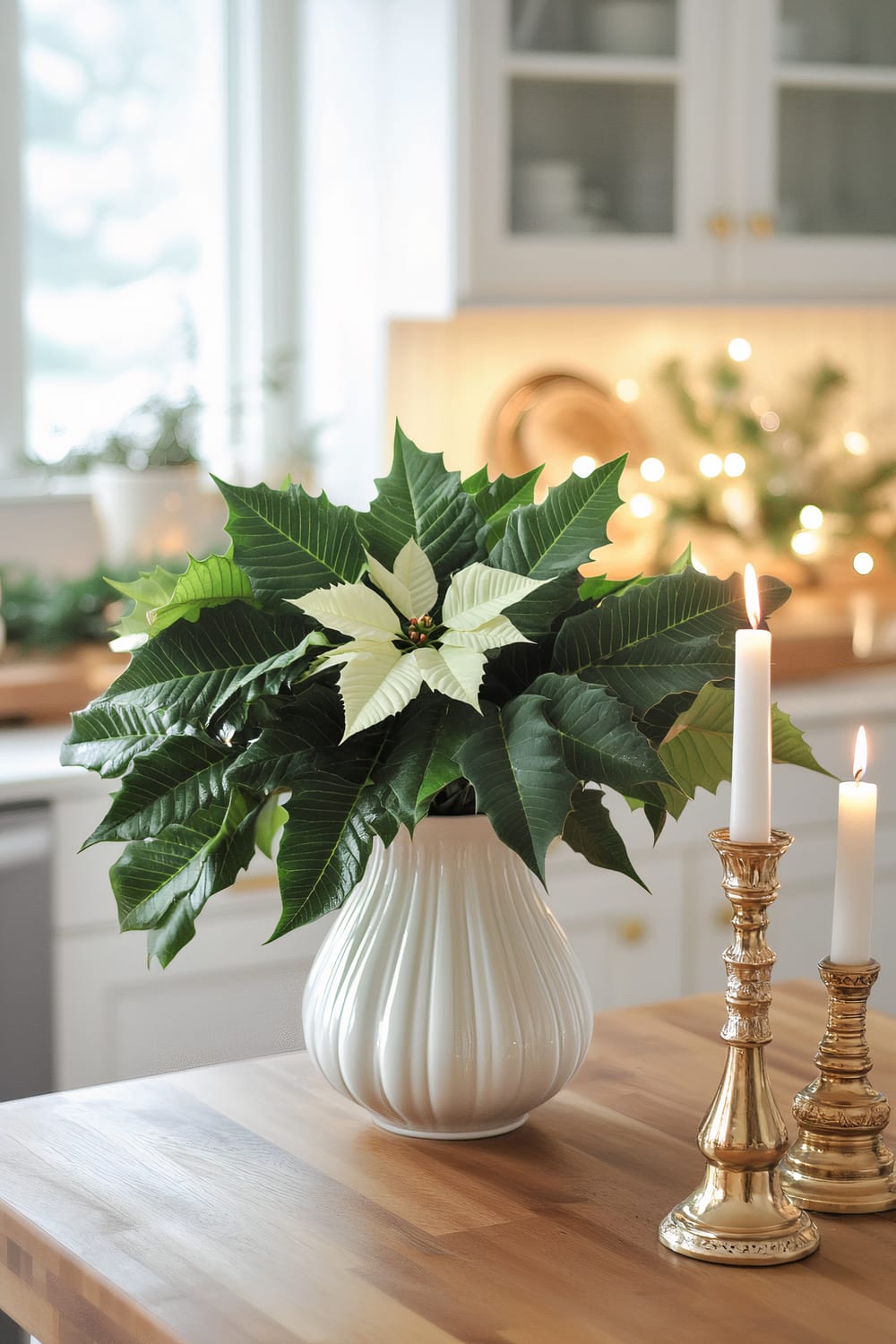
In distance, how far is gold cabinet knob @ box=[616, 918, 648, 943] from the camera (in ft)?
8.34

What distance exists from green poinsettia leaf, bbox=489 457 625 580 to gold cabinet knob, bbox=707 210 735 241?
201 cm

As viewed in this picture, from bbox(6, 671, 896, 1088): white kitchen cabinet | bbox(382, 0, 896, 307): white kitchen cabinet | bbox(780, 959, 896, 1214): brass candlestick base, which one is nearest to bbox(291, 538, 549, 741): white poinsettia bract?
bbox(780, 959, 896, 1214): brass candlestick base

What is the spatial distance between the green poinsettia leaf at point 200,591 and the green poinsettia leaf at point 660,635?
20cm

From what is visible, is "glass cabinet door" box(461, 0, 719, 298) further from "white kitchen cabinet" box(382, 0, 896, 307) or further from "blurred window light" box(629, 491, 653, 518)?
"blurred window light" box(629, 491, 653, 518)

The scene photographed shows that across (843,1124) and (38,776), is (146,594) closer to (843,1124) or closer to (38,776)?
(843,1124)

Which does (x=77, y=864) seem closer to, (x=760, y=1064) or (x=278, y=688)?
(x=278, y=688)

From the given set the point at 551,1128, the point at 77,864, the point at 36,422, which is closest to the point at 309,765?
the point at 551,1128

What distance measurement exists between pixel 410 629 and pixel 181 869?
195 mm

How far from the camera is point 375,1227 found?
0.92 m

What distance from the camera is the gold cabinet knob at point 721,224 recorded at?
2898 mm

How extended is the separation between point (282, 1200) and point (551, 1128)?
7.6 inches

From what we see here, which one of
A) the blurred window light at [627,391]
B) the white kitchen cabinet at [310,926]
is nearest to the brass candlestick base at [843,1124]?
the white kitchen cabinet at [310,926]

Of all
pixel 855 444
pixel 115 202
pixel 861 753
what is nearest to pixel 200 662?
pixel 861 753

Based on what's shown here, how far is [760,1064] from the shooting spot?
2.87ft
